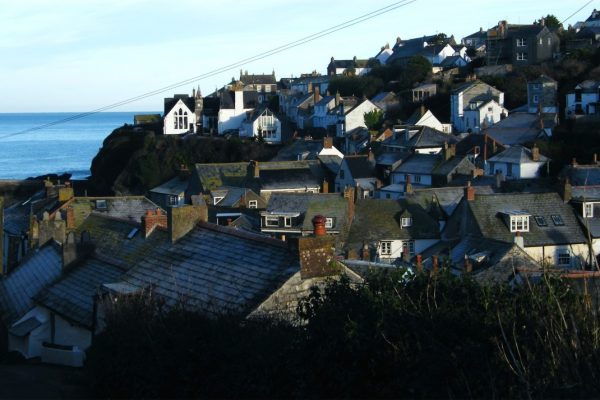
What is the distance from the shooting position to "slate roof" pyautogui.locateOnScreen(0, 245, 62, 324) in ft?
72.7

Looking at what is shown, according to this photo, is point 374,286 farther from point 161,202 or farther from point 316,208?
point 161,202

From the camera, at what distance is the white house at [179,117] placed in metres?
93.7

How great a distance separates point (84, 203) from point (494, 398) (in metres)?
27.3

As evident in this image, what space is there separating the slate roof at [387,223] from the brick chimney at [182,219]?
19565mm

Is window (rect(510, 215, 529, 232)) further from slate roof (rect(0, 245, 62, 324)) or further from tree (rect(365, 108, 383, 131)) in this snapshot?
tree (rect(365, 108, 383, 131))

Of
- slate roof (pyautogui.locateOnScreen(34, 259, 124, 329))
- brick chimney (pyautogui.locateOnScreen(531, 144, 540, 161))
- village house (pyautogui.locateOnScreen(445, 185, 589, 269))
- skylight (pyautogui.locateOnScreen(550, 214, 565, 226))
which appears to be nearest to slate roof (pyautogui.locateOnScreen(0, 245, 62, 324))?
slate roof (pyautogui.locateOnScreen(34, 259, 124, 329))

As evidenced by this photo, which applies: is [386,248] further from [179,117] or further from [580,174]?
[179,117]

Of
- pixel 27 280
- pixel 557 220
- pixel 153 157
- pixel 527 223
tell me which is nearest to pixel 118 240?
pixel 27 280

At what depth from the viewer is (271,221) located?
141 ft

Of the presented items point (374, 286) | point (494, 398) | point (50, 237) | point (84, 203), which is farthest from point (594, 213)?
point (494, 398)

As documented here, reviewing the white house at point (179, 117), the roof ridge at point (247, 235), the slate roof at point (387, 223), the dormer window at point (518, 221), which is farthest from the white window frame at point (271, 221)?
the white house at point (179, 117)

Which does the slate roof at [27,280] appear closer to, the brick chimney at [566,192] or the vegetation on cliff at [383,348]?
the vegetation on cliff at [383,348]

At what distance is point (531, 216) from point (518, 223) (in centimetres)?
96

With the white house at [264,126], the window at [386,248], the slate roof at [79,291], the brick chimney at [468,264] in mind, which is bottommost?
the window at [386,248]
